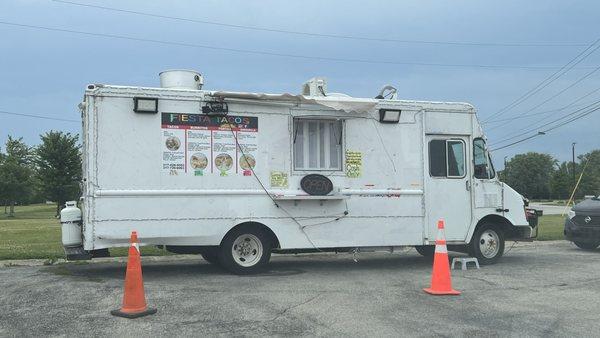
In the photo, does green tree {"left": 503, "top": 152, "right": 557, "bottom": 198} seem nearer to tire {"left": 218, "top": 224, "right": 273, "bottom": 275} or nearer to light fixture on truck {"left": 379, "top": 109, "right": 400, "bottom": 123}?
light fixture on truck {"left": 379, "top": 109, "right": 400, "bottom": 123}

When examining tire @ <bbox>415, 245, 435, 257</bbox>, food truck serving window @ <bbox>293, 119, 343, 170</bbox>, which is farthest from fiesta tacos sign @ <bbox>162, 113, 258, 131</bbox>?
tire @ <bbox>415, 245, 435, 257</bbox>

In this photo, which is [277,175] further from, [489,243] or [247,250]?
[489,243]

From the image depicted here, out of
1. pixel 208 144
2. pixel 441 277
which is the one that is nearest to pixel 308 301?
pixel 441 277

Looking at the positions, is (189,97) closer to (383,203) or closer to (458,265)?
(383,203)

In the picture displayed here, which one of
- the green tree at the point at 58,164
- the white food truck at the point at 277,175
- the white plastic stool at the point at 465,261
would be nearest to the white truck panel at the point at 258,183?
the white food truck at the point at 277,175

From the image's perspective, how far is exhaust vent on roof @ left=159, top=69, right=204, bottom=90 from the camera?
377 inches

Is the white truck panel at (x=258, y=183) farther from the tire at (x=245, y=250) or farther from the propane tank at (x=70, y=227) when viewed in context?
the propane tank at (x=70, y=227)

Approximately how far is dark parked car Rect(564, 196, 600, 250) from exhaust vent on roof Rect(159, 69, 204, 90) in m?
9.53

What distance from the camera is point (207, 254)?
1017 cm

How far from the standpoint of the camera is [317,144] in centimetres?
1008

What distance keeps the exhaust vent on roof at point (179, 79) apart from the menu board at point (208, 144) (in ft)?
2.06

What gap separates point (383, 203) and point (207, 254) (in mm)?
3222

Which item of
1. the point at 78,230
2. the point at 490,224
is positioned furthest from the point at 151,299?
the point at 490,224

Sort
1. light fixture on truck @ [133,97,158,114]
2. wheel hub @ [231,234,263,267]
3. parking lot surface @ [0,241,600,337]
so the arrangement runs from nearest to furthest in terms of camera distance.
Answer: parking lot surface @ [0,241,600,337] < light fixture on truck @ [133,97,158,114] < wheel hub @ [231,234,263,267]
